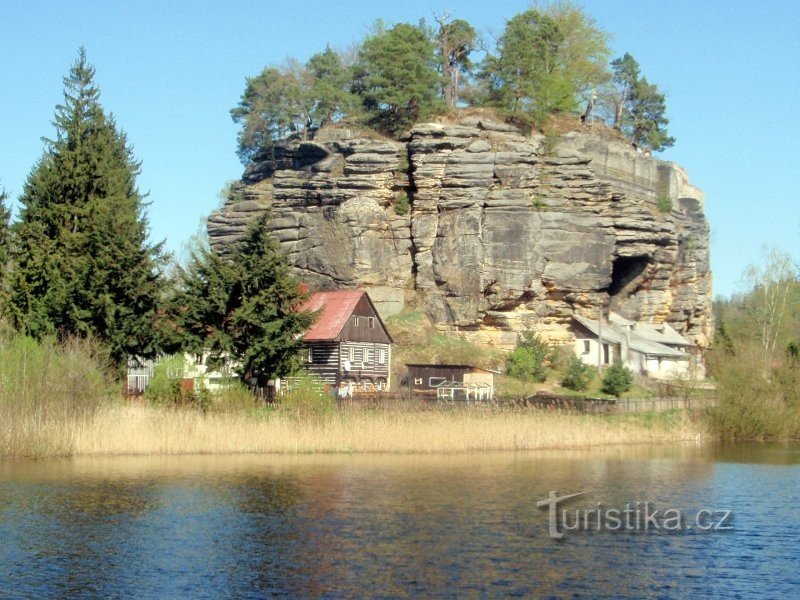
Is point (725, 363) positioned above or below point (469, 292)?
below

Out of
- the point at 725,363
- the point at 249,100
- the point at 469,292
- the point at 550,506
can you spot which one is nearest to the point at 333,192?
the point at 469,292

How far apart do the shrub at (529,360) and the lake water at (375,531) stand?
2153 cm

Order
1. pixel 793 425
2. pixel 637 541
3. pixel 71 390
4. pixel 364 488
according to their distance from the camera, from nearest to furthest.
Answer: pixel 637 541, pixel 364 488, pixel 71 390, pixel 793 425

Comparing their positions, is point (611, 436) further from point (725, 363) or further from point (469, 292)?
point (469, 292)

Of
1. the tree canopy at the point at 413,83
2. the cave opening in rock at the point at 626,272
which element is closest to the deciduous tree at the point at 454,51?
the tree canopy at the point at 413,83

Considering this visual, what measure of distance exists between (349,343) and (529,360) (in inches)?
369

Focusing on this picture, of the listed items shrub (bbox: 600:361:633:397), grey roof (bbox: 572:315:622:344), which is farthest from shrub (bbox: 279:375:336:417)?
grey roof (bbox: 572:315:622:344)

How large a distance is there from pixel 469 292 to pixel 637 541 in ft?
121

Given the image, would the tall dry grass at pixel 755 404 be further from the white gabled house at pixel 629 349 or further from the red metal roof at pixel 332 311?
the red metal roof at pixel 332 311

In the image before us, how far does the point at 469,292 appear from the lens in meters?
56.6

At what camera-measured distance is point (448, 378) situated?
5175 cm

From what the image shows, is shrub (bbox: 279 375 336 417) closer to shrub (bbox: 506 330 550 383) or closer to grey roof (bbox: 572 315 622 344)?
shrub (bbox: 506 330 550 383)

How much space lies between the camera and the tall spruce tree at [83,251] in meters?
38.3

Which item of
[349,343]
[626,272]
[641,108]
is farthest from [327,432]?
[641,108]
